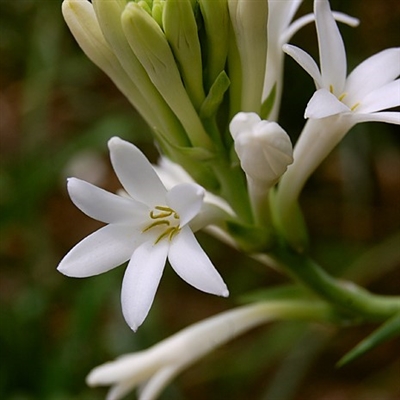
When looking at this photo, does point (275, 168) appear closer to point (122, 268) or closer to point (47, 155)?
point (122, 268)

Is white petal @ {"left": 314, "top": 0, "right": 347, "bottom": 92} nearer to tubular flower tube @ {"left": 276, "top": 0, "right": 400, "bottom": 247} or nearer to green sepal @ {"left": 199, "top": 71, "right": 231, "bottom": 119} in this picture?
tubular flower tube @ {"left": 276, "top": 0, "right": 400, "bottom": 247}

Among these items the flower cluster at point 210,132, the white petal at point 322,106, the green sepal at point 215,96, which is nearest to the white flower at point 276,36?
the flower cluster at point 210,132

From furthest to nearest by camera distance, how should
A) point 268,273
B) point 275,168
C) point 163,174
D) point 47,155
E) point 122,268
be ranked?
point 268,273 → point 47,155 → point 122,268 → point 163,174 → point 275,168

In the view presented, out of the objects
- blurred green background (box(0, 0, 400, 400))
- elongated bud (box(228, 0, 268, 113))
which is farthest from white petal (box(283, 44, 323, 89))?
blurred green background (box(0, 0, 400, 400))

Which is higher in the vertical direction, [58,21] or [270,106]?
[58,21]

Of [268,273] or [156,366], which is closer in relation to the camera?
[156,366]

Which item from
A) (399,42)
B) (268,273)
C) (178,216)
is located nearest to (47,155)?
(268,273)

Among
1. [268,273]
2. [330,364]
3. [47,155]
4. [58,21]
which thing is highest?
[58,21]

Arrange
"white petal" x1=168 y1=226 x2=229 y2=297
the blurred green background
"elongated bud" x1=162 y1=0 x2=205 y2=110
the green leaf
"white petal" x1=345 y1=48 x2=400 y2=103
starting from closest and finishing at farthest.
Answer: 1. "white petal" x1=168 y1=226 x2=229 y2=297
2. "elongated bud" x1=162 y1=0 x2=205 y2=110
3. "white petal" x1=345 y1=48 x2=400 y2=103
4. the green leaf
5. the blurred green background
